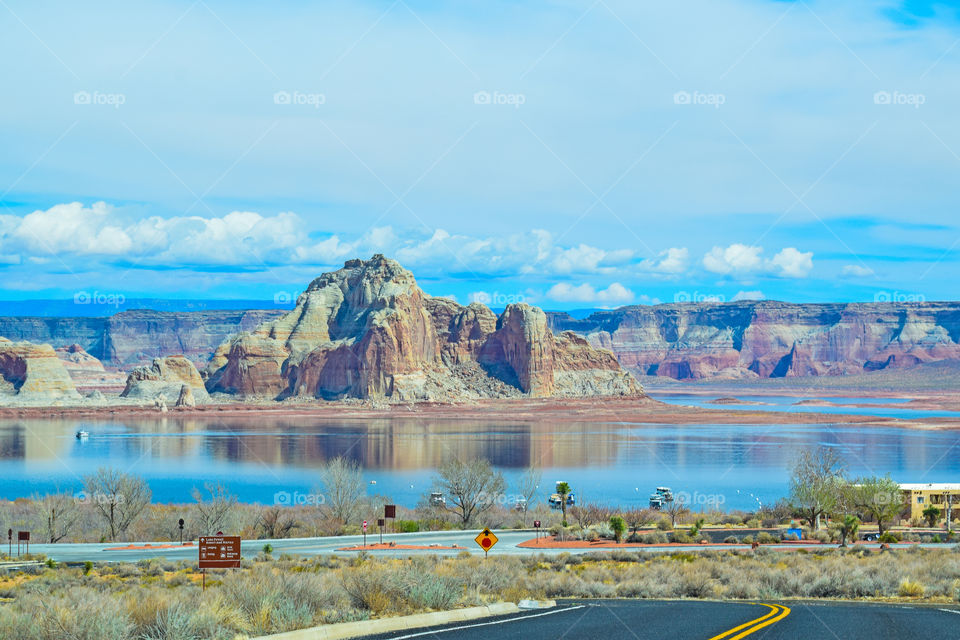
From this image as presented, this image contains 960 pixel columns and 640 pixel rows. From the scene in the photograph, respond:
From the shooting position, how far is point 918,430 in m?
136

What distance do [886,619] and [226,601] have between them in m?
8.96

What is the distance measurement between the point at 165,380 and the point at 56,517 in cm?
15996

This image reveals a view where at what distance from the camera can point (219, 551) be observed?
593 inches

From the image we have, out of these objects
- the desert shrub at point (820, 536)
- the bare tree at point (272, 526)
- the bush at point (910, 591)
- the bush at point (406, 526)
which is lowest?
the desert shrub at point (820, 536)

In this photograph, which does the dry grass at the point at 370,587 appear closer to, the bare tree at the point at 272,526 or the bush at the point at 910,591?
the bush at the point at 910,591

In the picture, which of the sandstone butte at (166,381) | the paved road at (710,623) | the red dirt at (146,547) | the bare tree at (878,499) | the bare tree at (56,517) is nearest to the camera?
the paved road at (710,623)

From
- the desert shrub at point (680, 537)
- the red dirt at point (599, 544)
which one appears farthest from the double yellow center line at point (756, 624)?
the desert shrub at point (680, 537)

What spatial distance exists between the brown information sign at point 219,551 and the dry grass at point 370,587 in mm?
377

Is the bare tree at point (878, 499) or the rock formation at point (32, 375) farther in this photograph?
the rock formation at point (32, 375)

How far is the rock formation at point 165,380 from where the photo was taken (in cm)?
19062

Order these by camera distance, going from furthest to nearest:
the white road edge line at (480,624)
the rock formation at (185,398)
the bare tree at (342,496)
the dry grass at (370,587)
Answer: the rock formation at (185,398)
the bare tree at (342,496)
the white road edge line at (480,624)
the dry grass at (370,587)

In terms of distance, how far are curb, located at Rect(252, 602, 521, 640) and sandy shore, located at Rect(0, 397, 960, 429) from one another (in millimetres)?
140170

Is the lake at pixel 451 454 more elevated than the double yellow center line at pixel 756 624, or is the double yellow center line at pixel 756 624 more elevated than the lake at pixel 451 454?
the double yellow center line at pixel 756 624

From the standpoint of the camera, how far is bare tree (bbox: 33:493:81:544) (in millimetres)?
38406
